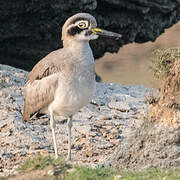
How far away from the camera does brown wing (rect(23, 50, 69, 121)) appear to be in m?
7.55

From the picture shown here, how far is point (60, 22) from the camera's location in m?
15.0

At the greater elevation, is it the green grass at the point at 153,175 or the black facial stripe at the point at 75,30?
the black facial stripe at the point at 75,30

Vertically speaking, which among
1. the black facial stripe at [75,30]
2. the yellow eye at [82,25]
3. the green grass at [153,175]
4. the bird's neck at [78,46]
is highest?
the yellow eye at [82,25]

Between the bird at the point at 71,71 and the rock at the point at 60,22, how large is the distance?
22.3 feet

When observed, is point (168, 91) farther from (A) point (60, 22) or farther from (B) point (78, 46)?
(A) point (60, 22)

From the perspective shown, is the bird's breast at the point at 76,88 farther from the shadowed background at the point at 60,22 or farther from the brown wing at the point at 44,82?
the shadowed background at the point at 60,22

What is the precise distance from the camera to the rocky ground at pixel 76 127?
9.16m

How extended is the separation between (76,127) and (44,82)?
3049mm

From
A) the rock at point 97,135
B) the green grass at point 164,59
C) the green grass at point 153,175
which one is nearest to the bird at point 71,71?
the green grass at point 164,59

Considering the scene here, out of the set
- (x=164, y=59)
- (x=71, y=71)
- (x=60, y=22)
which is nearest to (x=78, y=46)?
(x=71, y=71)

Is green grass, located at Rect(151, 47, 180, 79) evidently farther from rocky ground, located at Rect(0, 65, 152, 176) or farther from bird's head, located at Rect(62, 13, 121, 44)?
bird's head, located at Rect(62, 13, 121, 44)

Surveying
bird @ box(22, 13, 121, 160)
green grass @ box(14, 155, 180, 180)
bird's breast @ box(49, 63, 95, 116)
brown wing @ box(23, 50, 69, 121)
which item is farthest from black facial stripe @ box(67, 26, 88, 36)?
green grass @ box(14, 155, 180, 180)

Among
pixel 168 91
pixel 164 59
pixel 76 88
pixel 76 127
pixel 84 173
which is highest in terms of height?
pixel 164 59

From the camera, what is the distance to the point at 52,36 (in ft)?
50.8
